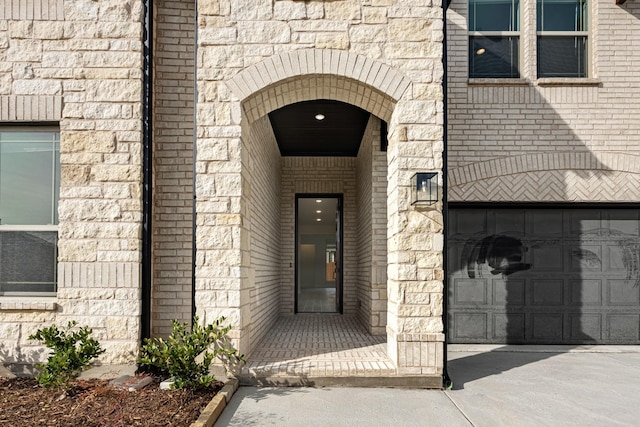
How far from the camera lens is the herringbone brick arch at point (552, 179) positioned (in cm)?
567

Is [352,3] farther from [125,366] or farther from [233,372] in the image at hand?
[125,366]

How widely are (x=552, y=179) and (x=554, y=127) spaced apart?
74 centimetres

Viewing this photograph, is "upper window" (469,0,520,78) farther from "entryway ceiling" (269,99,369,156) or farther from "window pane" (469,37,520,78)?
"entryway ceiling" (269,99,369,156)

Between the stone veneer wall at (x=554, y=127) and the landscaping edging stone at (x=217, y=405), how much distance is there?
3.80 meters

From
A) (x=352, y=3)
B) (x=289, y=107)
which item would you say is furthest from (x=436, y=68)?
(x=289, y=107)

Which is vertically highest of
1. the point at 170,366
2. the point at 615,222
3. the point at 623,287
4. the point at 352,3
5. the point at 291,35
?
the point at 352,3

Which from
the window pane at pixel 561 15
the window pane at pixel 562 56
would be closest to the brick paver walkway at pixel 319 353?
the window pane at pixel 562 56

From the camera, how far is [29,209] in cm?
427

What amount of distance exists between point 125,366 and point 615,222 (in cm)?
669

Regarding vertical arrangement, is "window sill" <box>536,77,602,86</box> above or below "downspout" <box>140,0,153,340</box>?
above

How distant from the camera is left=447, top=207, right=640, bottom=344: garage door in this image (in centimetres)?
588

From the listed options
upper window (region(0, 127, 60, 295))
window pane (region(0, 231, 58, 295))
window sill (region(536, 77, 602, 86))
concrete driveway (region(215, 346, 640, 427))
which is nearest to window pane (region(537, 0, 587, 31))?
window sill (region(536, 77, 602, 86))

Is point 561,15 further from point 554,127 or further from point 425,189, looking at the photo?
point 425,189

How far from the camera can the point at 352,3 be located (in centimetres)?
418
